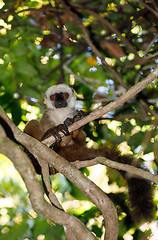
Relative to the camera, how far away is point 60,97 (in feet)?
18.2

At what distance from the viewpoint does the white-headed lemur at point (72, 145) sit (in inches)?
157

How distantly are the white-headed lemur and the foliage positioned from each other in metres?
0.37

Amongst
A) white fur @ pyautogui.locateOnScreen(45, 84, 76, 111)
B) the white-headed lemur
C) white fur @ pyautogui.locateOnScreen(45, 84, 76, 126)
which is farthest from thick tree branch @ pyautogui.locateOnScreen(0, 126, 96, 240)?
white fur @ pyautogui.locateOnScreen(45, 84, 76, 111)

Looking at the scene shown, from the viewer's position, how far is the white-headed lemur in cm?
398

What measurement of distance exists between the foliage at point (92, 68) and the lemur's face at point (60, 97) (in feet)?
0.82

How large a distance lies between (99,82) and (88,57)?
87 centimetres

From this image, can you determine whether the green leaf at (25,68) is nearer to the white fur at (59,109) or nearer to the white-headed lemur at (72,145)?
the white-headed lemur at (72,145)

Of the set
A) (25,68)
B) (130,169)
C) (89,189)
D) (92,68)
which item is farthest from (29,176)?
(92,68)

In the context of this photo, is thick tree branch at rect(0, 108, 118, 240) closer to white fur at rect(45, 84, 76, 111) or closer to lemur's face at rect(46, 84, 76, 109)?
lemur's face at rect(46, 84, 76, 109)

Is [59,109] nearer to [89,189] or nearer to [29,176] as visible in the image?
[89,189]

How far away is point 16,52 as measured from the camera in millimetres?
4004

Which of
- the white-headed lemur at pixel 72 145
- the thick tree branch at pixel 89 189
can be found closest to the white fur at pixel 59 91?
the white-headed lemur at pixel 72 145

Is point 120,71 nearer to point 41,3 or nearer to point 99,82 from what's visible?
point 99,82

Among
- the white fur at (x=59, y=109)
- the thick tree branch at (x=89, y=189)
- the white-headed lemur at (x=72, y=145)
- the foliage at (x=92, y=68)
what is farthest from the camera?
the white fur at (x=59, y=109)
